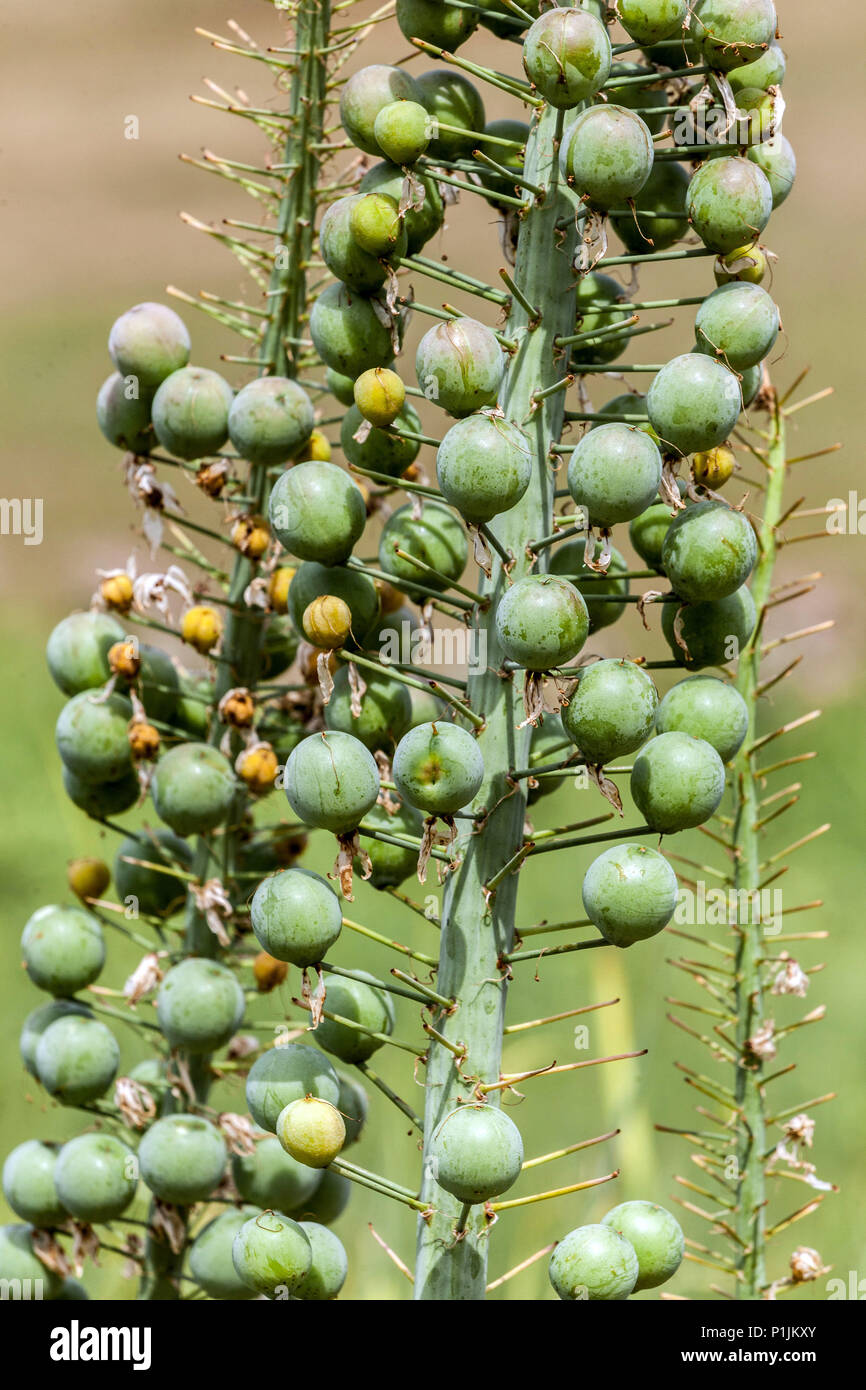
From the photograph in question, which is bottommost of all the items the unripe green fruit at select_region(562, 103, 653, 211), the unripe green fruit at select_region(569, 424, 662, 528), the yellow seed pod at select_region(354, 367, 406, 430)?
the unripe green fruit at select_region(569, 424, 662, 528)

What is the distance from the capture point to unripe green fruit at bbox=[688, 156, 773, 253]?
0.61m

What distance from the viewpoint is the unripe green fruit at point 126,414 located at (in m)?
0.87

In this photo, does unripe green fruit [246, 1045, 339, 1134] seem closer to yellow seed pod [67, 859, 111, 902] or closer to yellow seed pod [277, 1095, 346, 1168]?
yellow seed pod [277, 1095, 346, 1168]

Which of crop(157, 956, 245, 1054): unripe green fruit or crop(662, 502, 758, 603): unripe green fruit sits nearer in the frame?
crop(662, 502, 758, 603): unripe green fruit

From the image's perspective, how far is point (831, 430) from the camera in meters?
2.67

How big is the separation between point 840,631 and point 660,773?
1.69 metres

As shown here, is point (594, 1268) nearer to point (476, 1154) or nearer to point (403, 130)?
point (476, 1154)

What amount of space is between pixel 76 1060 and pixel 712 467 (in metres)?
0.53

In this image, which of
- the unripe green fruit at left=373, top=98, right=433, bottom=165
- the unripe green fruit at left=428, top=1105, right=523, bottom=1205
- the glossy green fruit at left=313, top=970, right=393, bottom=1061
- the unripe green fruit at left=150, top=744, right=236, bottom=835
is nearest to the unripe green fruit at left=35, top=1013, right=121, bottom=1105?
the unripe green fruit at left=150, top=744, right=236, bottom=835

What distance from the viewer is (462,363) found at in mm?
607

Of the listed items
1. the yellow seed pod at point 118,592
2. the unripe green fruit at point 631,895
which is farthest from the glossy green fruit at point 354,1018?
the yellow seed pod at point 118,592

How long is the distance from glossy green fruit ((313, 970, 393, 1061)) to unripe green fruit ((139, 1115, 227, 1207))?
0.63ft
